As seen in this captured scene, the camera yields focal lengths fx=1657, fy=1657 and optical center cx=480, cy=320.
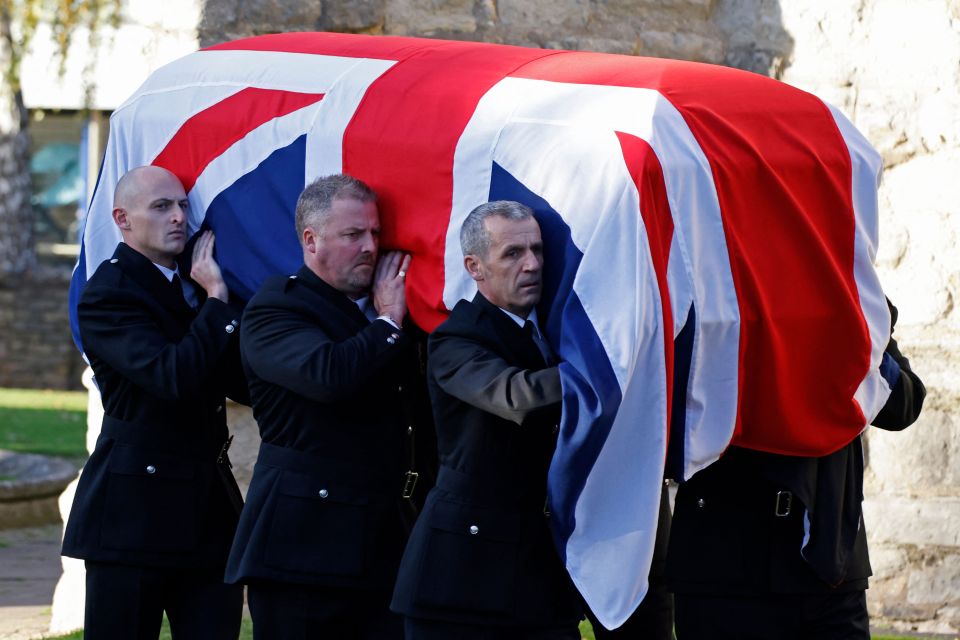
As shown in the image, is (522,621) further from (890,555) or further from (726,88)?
(890,555)

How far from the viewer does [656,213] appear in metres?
3.38

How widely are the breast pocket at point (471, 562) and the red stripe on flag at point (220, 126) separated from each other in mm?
1184

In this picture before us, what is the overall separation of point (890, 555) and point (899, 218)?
3.80ft

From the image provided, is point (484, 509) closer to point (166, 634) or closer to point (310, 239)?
point (310, 239)

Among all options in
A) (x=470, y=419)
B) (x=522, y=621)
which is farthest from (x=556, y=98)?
(x=522, y=621)

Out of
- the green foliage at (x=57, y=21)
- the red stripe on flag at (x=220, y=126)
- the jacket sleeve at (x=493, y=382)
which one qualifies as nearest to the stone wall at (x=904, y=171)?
the red stripe on flag at (x=220, y=126)

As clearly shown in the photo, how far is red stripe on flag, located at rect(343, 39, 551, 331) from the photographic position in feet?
12.2

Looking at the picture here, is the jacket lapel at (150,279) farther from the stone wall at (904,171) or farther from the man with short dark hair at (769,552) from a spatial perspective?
the stone wall at (904,171)

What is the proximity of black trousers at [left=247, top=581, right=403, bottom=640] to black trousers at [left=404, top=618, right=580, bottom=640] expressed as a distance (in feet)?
0.93

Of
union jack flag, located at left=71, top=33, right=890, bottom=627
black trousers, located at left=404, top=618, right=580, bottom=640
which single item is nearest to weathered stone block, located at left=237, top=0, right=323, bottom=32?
union jack flag, located at left=71, top=33, right=890, bottom=627

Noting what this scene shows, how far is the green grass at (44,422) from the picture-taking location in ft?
36.5

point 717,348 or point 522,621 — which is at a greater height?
point 717,348

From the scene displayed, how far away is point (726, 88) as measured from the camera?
146 inches

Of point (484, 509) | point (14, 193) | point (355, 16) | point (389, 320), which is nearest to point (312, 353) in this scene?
point (389, 320)
